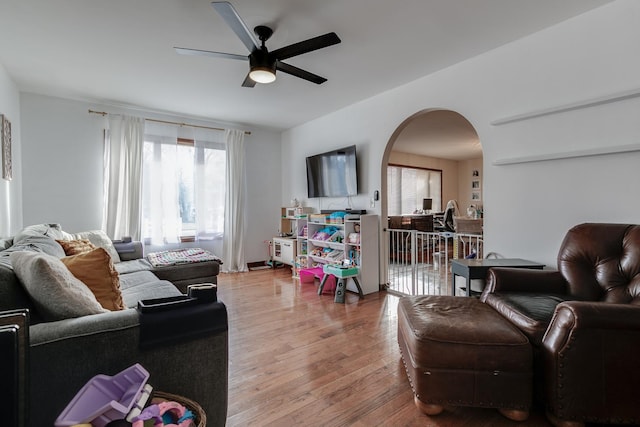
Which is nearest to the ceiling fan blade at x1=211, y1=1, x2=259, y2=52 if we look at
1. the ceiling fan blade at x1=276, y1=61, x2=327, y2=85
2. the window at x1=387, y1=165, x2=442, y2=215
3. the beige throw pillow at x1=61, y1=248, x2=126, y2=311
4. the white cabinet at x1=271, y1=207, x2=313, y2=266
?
the ceiling fan blade at x1=276, y1=61, x2=327, y2=85

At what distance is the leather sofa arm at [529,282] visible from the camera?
2.00m

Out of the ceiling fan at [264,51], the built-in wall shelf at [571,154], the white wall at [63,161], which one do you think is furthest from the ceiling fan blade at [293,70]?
the white wall at [63,161]

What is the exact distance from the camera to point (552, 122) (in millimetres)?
2346

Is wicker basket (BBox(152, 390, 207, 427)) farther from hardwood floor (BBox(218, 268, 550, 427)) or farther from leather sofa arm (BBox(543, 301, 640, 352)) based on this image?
leather sofa arm (BBox(543, 301, 640, 352))

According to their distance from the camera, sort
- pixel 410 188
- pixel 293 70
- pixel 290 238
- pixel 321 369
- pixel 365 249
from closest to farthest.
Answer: pixel 321 369, pixel 293 70, pixel 365 249, pixel 290 238, pixel 410 188

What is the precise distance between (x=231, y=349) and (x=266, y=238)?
131 inches

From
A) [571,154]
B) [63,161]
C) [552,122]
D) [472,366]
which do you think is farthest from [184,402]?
[63,161]

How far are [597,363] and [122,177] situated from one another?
16.5ft

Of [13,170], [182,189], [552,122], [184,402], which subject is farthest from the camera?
[182,189]

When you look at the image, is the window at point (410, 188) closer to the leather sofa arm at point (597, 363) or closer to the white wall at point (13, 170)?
the leather sofa arm at point (597, 363)

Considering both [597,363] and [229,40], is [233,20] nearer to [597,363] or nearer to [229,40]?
[229,40]

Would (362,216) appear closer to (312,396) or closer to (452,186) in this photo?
(312,396)

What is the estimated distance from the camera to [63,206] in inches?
151

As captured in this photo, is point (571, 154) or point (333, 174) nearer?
point (571, 154)
